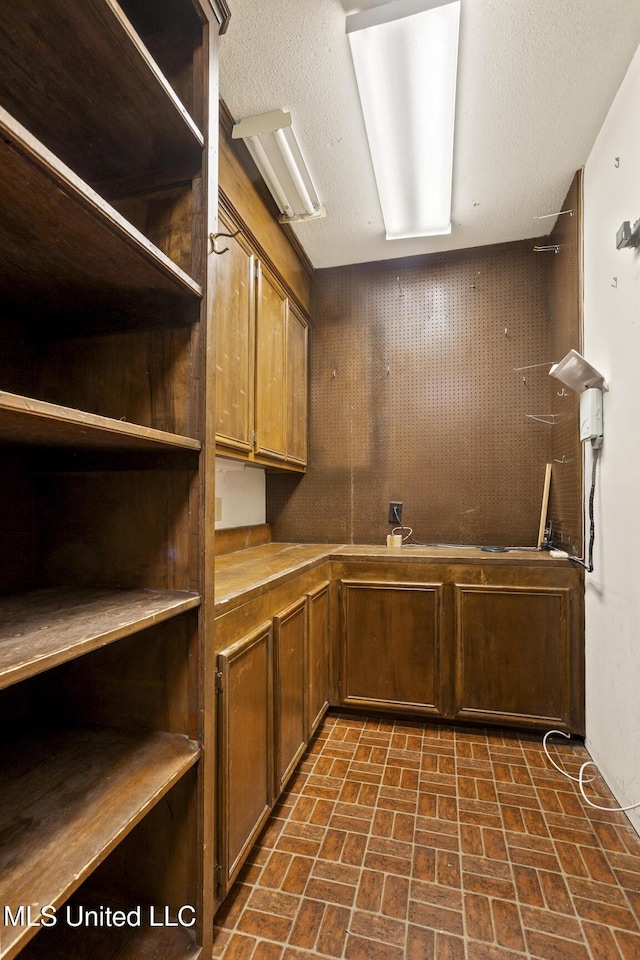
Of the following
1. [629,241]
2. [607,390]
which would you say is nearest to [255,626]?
[607,390]

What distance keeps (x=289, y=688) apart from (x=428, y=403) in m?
2.04

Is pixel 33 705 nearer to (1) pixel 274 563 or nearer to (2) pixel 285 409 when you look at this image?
(1) pixel 274 563

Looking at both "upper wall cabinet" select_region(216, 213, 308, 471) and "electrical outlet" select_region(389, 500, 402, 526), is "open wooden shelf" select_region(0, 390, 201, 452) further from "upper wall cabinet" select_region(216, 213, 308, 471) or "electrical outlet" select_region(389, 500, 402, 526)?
"electrical outlet" select_region(389, 500, 402, 526)

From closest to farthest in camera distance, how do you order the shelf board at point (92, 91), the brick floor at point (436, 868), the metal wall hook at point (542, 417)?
the shelf board at point (92, 91), the brick floor at point (436, 868), the metal wall hook at point (542, 417)

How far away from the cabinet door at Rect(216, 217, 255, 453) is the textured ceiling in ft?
1.89

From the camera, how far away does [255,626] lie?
5.07 ft

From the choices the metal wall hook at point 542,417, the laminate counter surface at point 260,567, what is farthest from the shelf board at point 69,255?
the metal wall hook at point 542,417

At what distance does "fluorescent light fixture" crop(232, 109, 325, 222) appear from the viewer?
1944 mm

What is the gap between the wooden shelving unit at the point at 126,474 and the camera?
0.97 meters

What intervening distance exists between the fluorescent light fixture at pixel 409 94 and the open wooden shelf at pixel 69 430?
5.45 ft

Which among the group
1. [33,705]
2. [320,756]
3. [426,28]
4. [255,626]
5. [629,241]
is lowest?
[320,756]

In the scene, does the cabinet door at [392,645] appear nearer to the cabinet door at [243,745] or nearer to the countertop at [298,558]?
the countertop at [298,558]

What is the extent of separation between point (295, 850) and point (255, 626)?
80 cm

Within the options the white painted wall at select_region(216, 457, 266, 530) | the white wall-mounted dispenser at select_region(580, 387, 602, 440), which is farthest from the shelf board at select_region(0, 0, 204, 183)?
the white wall-mounted dispenser at select_region(580, 387, 602, 440)
